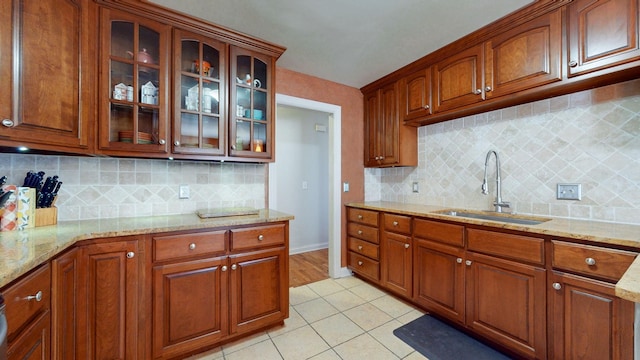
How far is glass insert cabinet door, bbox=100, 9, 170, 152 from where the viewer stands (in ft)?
5.12

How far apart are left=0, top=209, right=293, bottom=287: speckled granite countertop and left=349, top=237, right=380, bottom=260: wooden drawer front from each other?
1.15 m

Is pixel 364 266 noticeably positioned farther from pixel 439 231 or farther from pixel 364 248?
pixel 439 231

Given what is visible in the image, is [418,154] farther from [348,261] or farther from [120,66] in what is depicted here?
[120,66]

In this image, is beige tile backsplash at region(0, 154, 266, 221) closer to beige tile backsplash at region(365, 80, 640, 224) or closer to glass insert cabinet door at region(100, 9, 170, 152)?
glass insert cabinet door at region(100, 9, 170, 152)

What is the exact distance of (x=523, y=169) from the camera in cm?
199

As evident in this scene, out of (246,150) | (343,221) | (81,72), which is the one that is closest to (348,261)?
(343,221)

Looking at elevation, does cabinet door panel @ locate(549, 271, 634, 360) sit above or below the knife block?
below

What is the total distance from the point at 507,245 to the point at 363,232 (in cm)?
138

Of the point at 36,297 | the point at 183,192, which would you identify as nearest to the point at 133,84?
the point at 183,192

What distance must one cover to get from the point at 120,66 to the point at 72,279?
50.8 inches

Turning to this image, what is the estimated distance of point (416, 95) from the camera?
2.50 metres

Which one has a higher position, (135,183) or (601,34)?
(601,34)

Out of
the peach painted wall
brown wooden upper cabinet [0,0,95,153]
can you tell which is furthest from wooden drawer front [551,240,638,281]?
brown wooden upper cabinet [0,0,95,153]

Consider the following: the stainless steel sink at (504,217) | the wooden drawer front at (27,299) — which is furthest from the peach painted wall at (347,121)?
the wooden drawer front at (27,299)
